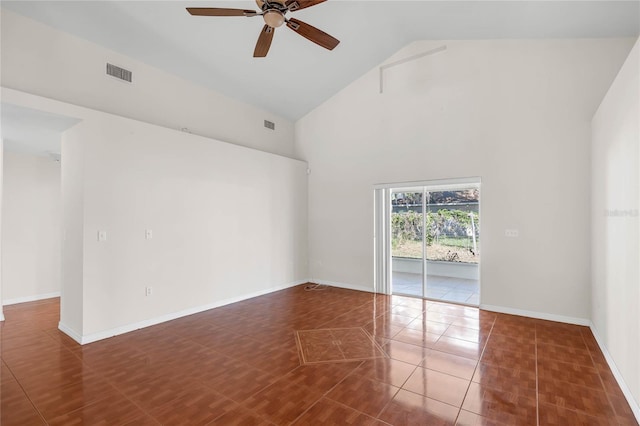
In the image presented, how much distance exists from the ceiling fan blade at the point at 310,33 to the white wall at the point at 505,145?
110 inches

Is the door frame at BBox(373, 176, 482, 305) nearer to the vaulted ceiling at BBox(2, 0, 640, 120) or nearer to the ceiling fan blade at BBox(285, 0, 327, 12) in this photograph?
the vaulted ceiling at BBox(2, 0, 640, 120)

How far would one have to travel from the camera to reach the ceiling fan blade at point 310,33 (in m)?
3.00

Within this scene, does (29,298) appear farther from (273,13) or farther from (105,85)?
(273,13)

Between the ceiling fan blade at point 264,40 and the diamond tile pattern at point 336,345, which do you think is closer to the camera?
the ceiling fan blade at point 264,40

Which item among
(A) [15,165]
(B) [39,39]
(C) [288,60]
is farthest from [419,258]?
(A) [15,165]

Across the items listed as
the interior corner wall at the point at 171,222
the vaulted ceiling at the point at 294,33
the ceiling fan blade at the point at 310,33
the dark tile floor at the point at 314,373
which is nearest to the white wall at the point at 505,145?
the vaulted ceiling at the point at 294,33

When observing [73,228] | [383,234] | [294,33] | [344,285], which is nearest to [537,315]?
[383,234]

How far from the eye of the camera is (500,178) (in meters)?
4.81

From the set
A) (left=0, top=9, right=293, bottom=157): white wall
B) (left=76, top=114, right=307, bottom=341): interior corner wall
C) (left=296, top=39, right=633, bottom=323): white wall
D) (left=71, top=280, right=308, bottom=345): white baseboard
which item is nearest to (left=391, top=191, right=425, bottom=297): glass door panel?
(left=296, top=39, right=633, bottom=323): white wall

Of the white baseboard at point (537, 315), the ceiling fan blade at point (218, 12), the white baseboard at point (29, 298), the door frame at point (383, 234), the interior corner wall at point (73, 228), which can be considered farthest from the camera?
the door frame at point (383, 234)

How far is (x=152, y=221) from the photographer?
4320 millimetres

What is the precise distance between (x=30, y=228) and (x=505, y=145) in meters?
8.49

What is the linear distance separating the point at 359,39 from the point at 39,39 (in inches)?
171

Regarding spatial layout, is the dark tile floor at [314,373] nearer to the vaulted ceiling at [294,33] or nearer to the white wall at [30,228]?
the white wall at [30,228]
